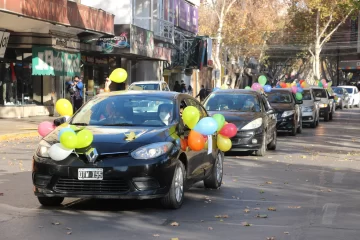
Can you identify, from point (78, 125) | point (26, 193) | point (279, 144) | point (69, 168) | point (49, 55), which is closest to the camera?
point (69, 168)

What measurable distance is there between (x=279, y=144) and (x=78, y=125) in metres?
11.7

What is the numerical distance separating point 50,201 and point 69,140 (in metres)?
1.14

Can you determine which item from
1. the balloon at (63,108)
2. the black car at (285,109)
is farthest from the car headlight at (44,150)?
the black car at (285,109)

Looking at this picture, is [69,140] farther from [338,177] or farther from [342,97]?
[342,97]

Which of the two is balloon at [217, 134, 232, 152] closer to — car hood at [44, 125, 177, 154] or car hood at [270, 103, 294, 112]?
car hood at [44, 125, 177, 154]

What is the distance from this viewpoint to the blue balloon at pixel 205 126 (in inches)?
401

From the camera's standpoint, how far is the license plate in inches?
351

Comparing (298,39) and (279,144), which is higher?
(298,39)

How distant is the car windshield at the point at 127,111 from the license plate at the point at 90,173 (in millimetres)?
1200

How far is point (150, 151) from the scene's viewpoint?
9055 mm

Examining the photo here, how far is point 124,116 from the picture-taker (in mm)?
10195

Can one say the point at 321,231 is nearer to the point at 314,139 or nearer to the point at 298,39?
the point at 314,139

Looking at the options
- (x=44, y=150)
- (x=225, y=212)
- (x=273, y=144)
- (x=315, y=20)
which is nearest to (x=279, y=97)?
(x=273, y=144)

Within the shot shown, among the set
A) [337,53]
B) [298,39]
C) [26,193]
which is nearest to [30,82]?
[26,193]
